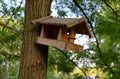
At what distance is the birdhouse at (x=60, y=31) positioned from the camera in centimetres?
205

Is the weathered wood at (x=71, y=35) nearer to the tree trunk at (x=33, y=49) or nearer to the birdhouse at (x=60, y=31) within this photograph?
the birdhouse at (x=60, y=31)

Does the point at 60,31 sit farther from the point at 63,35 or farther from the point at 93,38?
the point at 93,38

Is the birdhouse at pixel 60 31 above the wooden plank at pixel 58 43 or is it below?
above

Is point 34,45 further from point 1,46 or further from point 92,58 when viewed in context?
point 1,46

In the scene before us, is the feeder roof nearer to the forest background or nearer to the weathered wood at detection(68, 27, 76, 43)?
the weathered wood at detection(68, 27, 76, 43)

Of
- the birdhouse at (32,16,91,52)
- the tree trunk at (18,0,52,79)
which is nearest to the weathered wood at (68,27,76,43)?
the birdhouse at (32,16,91,52)

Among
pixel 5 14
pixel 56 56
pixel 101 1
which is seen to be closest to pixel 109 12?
pixel 101 1

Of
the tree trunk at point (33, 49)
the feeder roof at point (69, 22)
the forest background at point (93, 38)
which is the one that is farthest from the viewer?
the forest background at point (93, 38)

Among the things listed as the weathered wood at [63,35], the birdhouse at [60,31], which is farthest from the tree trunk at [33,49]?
the weathered wood at [63,35]

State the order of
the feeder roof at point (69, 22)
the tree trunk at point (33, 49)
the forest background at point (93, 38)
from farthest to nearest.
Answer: the forest background at point (93, 38)
the tree trunk at point (33, 49)
the feeder roof at point (69, 22)

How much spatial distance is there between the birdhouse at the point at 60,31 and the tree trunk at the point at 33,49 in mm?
71

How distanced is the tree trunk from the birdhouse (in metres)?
0.07

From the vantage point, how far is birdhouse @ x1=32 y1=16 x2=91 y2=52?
80.9 inches

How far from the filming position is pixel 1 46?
3588 millimetres
